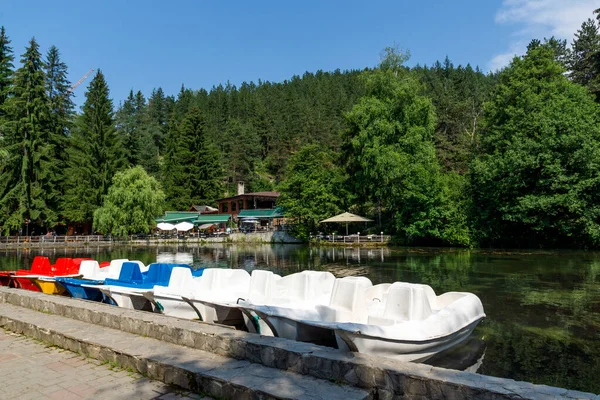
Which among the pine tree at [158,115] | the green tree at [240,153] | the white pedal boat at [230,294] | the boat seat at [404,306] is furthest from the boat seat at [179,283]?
the pine tree at [158,115]

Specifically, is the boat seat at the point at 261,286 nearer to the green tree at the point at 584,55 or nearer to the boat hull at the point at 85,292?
the boat hull at the point at 85,292

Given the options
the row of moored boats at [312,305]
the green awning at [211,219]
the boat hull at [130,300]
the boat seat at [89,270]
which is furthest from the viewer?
the green awning at [211,219]

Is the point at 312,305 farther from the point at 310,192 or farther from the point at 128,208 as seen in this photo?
the point at 128,208

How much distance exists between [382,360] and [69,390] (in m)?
3.20

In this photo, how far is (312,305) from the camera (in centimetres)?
793

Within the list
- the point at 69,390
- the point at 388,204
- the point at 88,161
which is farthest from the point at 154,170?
the point at 69,390

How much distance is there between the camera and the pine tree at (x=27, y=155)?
45631mm

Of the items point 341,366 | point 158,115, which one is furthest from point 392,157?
point 158,115

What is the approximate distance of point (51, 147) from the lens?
5103 cm

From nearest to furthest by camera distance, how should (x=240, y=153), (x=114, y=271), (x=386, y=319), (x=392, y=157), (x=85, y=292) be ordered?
(x=386, y=319) < (x=85, y=292) < (x=114, y=271) < (x=392, y=157) < (x=240, y=153)

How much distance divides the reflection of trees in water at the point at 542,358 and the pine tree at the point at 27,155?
4996 cm

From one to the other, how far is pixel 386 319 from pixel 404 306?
14.4 inches

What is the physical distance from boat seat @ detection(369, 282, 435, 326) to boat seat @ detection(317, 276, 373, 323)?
0.30m

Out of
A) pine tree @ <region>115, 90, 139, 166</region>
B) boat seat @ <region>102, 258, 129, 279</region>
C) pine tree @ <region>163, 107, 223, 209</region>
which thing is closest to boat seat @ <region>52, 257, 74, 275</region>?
boat seat @ <region>102, 258, 129, 279</region>
